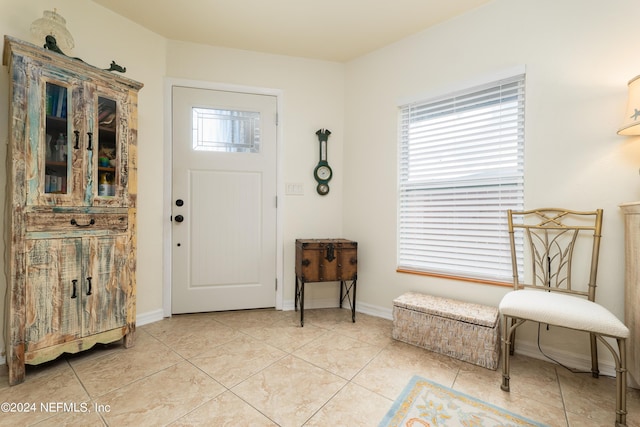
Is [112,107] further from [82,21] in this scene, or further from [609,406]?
[609,406]

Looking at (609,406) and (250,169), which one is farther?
(250,169)

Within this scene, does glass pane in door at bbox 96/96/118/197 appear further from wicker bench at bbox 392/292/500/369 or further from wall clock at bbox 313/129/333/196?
wicker bench at bbox 392/292/500/369

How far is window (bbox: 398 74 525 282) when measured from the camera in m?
2.01

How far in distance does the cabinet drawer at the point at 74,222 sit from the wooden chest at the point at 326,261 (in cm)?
137

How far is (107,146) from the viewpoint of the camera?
73.8 inches

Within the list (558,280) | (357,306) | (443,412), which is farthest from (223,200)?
(558,280)

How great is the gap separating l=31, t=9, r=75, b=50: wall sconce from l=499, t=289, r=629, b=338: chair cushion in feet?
Result: 10.4

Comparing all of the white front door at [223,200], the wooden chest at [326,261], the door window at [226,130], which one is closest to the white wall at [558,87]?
the wooden chest at [326,261]

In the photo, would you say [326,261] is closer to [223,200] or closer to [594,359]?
[223,200]

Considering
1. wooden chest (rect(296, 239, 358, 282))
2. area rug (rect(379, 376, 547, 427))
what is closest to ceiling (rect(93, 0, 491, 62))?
wooden chest (rect(296, 239, 358, 282))

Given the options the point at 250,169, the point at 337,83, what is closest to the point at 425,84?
the point at 337,83

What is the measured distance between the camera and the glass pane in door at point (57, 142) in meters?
1.63

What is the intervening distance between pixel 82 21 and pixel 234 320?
8.66 ft

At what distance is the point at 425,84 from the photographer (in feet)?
7.79
